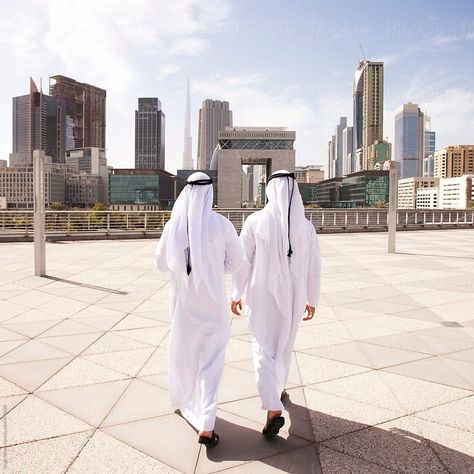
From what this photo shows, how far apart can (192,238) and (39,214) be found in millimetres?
→ 7395

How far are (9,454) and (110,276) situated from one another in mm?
6556

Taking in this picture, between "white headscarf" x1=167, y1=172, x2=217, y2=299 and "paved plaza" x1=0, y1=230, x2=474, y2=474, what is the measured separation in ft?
3.43

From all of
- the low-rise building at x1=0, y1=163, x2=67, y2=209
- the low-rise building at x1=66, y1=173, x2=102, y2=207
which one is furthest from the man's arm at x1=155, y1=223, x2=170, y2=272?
the low-rise building at x1=66, y1=173, x2=102, y2=207

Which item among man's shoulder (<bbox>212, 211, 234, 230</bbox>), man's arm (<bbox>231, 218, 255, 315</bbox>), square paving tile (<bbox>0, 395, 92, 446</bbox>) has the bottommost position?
square paving tile (<bbox>0, 395, 92, 446</bbox>)

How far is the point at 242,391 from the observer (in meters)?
3.48

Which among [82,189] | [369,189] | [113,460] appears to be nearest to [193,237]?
[113,460]

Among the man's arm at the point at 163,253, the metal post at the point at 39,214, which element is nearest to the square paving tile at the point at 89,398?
the man's arm at the point at 163,253

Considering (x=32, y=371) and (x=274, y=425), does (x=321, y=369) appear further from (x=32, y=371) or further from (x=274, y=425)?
(x=32, y=371)

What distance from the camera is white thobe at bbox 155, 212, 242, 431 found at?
291 cm

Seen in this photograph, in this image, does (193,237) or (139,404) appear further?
(139,404)

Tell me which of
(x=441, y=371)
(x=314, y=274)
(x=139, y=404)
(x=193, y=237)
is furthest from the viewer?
(x=441, y=371)

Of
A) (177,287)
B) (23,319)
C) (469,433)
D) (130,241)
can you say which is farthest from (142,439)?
(130,241)

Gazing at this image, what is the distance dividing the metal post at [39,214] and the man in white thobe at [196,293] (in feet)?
22.9

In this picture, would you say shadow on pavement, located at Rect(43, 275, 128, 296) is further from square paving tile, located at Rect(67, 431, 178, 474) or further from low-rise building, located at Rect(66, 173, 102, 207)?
low-rise building, located at Rect(66, 173, 102, 207)
